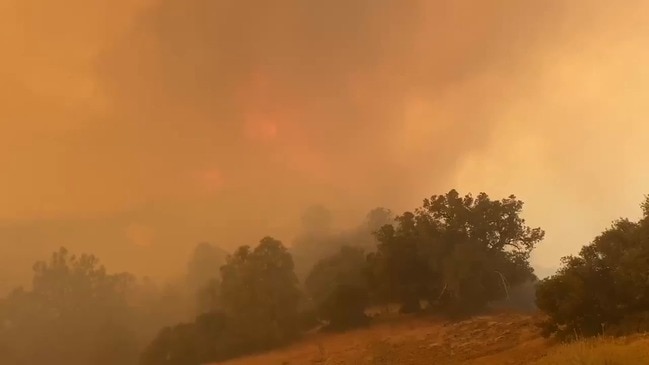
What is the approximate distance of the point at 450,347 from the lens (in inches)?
1109

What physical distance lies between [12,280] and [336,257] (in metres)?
50.0

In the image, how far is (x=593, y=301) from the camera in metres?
25.1

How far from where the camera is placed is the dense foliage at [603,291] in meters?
23.9

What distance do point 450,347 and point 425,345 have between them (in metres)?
2.08

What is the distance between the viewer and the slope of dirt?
972 inches

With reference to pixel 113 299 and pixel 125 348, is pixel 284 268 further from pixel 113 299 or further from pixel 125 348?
pixel 113 299

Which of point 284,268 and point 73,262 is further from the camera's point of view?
point 73,262

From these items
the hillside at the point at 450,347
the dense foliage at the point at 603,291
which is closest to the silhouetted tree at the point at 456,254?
the hillside at the point at 450,347

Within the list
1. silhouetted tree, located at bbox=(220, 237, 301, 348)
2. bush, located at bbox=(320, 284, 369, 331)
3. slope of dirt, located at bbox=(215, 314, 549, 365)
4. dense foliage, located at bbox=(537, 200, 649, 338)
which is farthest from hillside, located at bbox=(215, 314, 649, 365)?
silhouetted tree, located at bbox=(220, 237, 301, 348)

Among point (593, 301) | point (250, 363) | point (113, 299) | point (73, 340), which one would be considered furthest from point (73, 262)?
point (593, 301)

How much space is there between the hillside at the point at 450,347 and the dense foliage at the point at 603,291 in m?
1.61

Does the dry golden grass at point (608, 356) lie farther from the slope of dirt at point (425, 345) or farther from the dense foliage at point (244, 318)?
the dense foliage at point (244, 318)

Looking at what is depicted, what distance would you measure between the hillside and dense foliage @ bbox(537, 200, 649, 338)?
161cm

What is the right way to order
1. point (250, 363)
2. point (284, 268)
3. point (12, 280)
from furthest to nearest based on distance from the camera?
point (12, 280) < point (284, 268) < point (250, 363)
